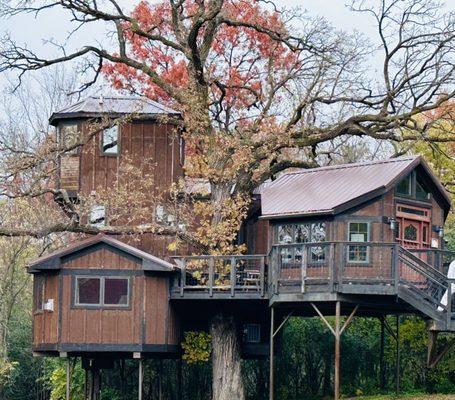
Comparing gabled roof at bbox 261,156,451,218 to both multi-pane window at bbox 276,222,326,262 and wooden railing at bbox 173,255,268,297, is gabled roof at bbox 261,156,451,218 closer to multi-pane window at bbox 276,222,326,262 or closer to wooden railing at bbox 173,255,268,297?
multi-pane window at bbox 276,222,326,262

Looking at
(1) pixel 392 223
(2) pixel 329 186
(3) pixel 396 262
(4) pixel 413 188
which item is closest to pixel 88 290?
(2) pixel 329 186

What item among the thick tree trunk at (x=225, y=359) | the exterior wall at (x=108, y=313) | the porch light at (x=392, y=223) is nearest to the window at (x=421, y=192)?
the porch light at (x=392, y=223)

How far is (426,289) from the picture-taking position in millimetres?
31750

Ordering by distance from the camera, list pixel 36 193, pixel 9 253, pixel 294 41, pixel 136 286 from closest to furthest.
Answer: pixel 36 193 → pixel 136 286 → pixel 294 41 → pixel 9 253

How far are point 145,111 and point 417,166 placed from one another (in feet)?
31.1

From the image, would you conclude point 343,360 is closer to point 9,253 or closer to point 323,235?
point 323,235

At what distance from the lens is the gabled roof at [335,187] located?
32594 mm

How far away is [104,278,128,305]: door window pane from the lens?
3534cm

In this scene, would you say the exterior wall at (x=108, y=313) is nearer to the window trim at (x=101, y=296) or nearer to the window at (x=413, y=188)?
the window trim at (x=101, y=296)

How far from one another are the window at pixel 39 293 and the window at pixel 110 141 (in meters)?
4.86

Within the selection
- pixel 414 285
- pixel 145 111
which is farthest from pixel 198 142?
pixel 414 285

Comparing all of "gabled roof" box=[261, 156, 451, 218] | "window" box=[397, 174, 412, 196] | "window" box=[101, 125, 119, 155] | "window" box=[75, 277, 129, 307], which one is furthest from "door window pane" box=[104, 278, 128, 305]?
"window" box=[397, 174, 412, 196]

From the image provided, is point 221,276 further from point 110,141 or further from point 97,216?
point 110,141

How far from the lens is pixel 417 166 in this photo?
111 ft
